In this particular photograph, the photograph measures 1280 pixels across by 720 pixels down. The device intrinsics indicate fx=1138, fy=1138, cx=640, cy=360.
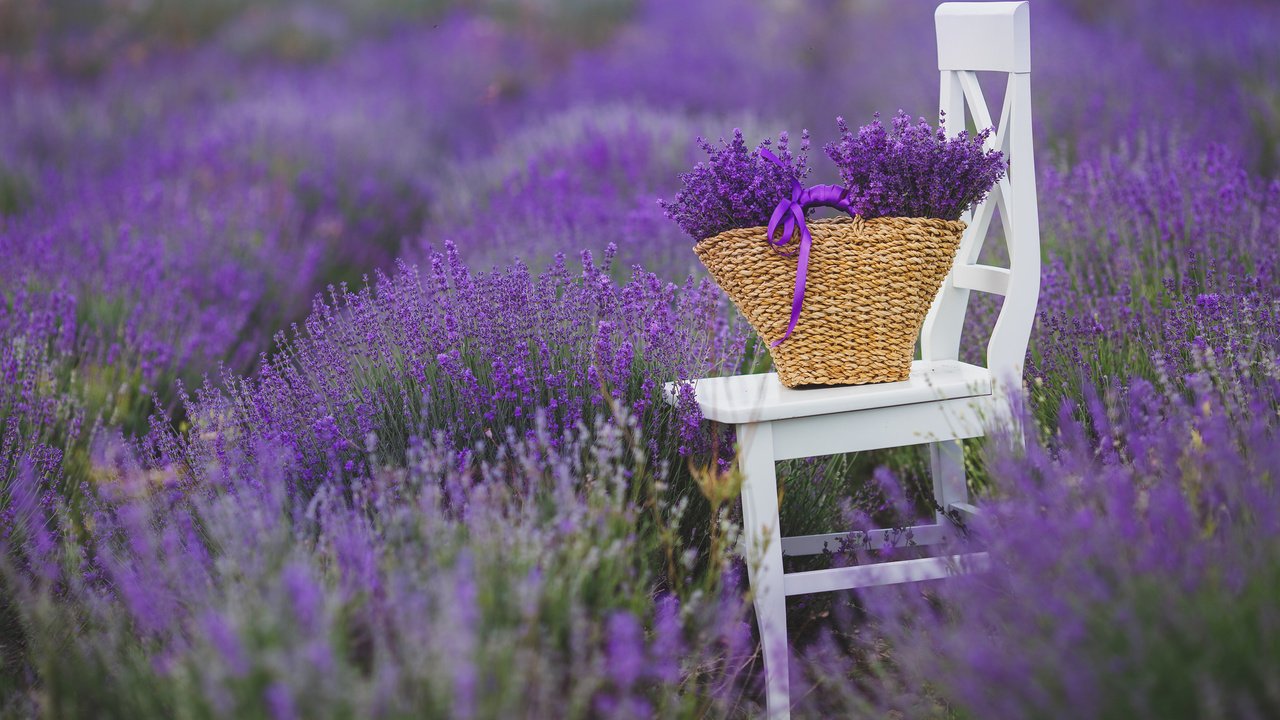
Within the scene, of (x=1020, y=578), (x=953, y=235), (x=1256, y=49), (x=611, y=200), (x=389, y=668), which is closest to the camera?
(x=389, y=668)

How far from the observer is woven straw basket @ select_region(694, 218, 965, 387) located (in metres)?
2.04

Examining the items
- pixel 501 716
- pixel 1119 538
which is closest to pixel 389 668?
pixel 501 716

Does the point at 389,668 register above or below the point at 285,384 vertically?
below

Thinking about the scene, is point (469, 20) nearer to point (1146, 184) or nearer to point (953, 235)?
point (1146, 184)

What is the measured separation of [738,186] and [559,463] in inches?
23.7

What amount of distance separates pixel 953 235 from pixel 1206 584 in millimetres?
861

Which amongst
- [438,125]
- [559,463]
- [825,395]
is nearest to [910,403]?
[825,395]

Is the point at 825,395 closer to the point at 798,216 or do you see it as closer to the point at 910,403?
the point at 910,403

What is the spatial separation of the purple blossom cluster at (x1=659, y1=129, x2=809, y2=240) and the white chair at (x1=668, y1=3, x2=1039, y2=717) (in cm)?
23

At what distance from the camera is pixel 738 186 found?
2.05 metres

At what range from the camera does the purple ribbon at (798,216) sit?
2.01 meters

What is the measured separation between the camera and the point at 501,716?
1307 mm

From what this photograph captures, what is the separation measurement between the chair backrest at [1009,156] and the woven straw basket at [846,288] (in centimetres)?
12

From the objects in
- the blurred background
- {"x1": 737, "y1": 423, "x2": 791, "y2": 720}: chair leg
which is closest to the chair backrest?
{"x1": 737, "y1": 423, "x2": 791, "y2": 720}: chair leg
